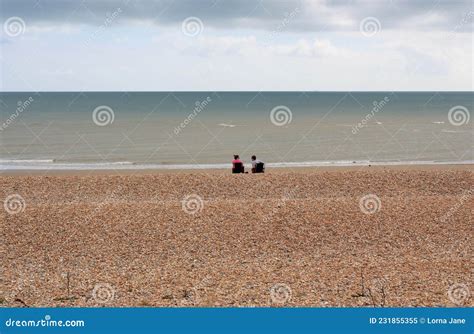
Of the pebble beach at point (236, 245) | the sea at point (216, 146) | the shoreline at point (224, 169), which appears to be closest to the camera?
the pebble beach at point (236, 245)

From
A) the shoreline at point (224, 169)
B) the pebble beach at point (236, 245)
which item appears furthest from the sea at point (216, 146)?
the pebble beach at point (236, 245)

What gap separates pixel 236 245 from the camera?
641 inches

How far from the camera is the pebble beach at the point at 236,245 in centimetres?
1202

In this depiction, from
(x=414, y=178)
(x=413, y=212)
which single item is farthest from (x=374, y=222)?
(x=414, y=178)

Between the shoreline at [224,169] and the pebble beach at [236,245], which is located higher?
the shoreline at [224,169]

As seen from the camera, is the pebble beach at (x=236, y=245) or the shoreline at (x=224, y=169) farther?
the shoreline at (x=224, y=169)

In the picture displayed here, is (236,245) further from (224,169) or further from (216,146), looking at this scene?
(216,146)

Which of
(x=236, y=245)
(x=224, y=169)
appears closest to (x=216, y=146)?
(x=224, y=169)

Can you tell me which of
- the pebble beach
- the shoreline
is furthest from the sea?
the pebble beach

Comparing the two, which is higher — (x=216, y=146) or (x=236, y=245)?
(x=216, y=146)

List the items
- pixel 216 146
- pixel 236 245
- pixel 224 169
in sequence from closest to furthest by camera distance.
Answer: pixel 236 245, pixel 224 169, pixel 216 146

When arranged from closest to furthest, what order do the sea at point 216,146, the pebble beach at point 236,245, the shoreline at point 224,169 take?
the pebble beach at point 236,245 → the shoreline at point 224,169 → the sea at point 216,146

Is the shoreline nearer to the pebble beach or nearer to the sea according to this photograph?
the sea

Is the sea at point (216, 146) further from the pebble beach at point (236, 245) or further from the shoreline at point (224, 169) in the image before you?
the pebble beach at point (236, 245)
